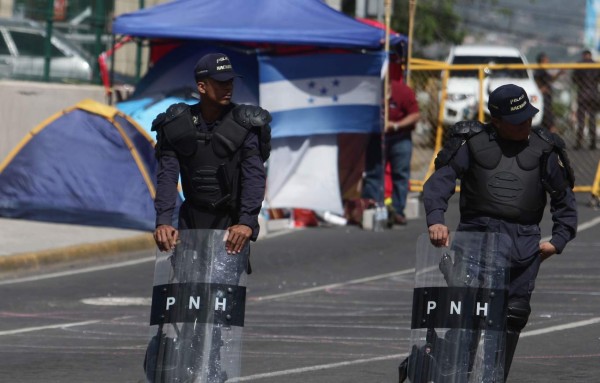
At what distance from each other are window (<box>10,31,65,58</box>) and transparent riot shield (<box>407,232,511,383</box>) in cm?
1323

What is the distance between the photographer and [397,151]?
56.4ft

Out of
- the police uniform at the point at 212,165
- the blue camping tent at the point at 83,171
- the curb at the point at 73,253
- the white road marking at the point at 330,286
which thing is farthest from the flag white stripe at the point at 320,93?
the police uniform at the point at 212,165

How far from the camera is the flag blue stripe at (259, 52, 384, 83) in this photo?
1700 cm

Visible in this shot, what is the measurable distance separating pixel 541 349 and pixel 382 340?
3.76 feet

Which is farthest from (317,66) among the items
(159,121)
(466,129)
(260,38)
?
(466,129)

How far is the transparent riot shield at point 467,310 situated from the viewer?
6746mm

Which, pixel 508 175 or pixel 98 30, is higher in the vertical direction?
pixel 508 175

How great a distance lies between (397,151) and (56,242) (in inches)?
178

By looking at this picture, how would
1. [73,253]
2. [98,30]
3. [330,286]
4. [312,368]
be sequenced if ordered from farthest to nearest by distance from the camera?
[98,30] < [73,253] < [330,286] < [312,368]

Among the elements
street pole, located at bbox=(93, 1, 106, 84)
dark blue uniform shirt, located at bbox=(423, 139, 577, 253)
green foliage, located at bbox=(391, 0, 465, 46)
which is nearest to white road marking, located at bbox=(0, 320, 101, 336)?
dark blue uniform shirt, located at bbox=(423, 139, 577, 253)

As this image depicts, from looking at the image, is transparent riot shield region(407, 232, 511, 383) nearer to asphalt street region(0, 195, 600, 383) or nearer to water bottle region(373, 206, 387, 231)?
asphalt street region(0, 195, 600, 383)

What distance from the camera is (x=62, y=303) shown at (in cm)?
1189

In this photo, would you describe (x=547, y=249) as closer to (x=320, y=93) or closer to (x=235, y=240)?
(x=235, y=240)

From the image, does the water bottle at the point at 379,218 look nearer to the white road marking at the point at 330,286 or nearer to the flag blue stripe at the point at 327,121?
the flag blue stripe at the point at 327,121
